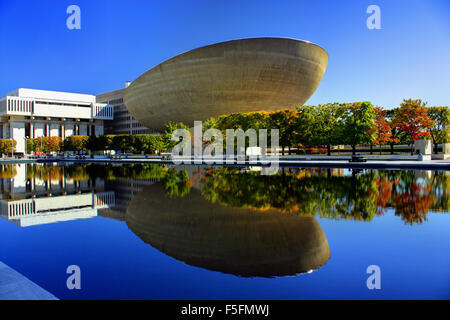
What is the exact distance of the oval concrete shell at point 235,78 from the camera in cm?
4866

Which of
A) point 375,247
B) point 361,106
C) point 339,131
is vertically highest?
point 361,106

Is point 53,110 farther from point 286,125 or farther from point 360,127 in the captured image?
point 360,127

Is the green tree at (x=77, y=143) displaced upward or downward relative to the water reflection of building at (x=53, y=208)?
upward

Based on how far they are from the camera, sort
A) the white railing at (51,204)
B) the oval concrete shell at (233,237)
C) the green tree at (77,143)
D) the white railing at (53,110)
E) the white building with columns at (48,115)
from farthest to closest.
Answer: the white building with columns at (48,115) < the white railing at (53,110) < the green tree at (77,143) < the white railing at (51,204) < the oval concrete shell at (233,237)

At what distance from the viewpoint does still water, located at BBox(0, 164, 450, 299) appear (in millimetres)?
3975

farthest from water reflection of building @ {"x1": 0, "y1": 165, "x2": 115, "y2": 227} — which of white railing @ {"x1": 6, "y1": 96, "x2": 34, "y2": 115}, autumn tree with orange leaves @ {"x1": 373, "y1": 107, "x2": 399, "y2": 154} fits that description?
white railing @ {"x1": 6, "y1": 96, "x2": 34, "y2": 115}

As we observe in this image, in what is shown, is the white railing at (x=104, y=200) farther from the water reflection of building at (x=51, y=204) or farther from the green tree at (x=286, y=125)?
the green tree at (x=286, y=125)

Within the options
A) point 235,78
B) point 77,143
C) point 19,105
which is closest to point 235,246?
point 235,78

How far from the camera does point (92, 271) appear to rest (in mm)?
4531

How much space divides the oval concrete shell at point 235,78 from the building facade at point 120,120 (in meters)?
27.8

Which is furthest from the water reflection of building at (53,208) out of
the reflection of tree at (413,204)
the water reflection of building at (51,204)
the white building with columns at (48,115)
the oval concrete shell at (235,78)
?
the white building with columns at (48,115)

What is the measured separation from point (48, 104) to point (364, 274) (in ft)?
305
